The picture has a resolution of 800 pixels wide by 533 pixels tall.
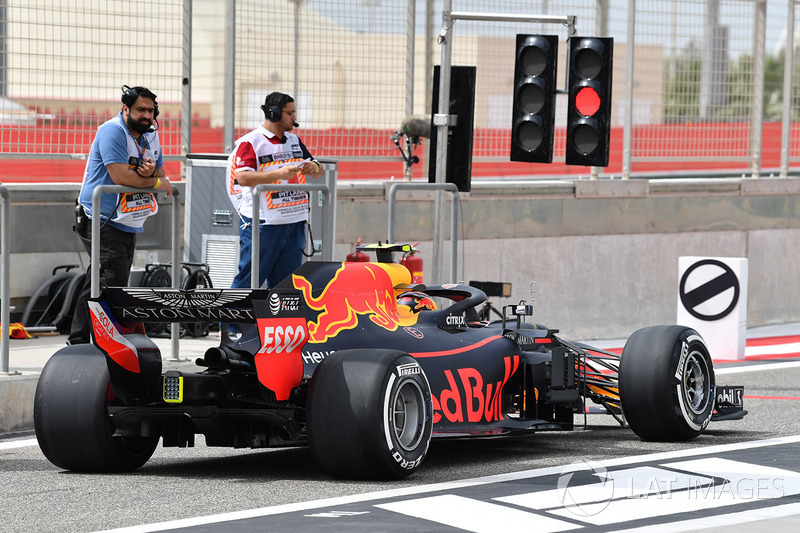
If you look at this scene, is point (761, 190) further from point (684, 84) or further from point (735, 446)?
point (735, 446)

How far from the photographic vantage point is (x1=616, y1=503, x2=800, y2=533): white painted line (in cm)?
639

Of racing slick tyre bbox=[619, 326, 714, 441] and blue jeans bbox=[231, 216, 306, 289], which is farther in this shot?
blue jeans bbox=[231, 216, 306, 289]

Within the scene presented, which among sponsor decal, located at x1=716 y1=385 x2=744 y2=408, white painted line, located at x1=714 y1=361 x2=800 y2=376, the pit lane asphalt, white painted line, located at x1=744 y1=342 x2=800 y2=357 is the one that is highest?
sponsor decal, located at x1=716 y1=385 x2=744 y2=408

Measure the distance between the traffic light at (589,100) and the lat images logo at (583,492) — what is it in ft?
14.7

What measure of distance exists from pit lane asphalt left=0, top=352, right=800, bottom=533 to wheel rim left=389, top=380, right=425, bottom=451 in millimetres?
207

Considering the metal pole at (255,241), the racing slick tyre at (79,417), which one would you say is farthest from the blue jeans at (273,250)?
the racing slick tyre at (79,417)

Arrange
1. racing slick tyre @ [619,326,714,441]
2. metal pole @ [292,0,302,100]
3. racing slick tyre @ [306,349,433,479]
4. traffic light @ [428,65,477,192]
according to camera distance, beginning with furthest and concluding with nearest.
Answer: metal pole @ [292,0,302,100]
traffic light @ [428,65,477,192]
racing slick tyre @ [619,326,714,441]
racing slick tyre @ [306,349,433,479]

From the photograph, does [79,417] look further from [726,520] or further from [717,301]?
[717,301]

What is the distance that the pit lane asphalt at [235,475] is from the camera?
22.5 ft

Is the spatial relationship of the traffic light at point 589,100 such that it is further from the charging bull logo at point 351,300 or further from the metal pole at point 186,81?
the charging bull logo at point 351,300

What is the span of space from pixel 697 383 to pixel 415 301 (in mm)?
1798

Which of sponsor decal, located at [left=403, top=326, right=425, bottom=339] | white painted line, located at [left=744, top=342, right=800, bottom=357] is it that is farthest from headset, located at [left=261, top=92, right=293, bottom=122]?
white painted line, located at [left=744, top=342, right=800, bottom=357]

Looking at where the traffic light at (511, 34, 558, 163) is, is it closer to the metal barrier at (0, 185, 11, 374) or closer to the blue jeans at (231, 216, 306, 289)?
the blue jeans at (231, 216, 306, 289)

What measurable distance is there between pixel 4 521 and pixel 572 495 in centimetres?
257
